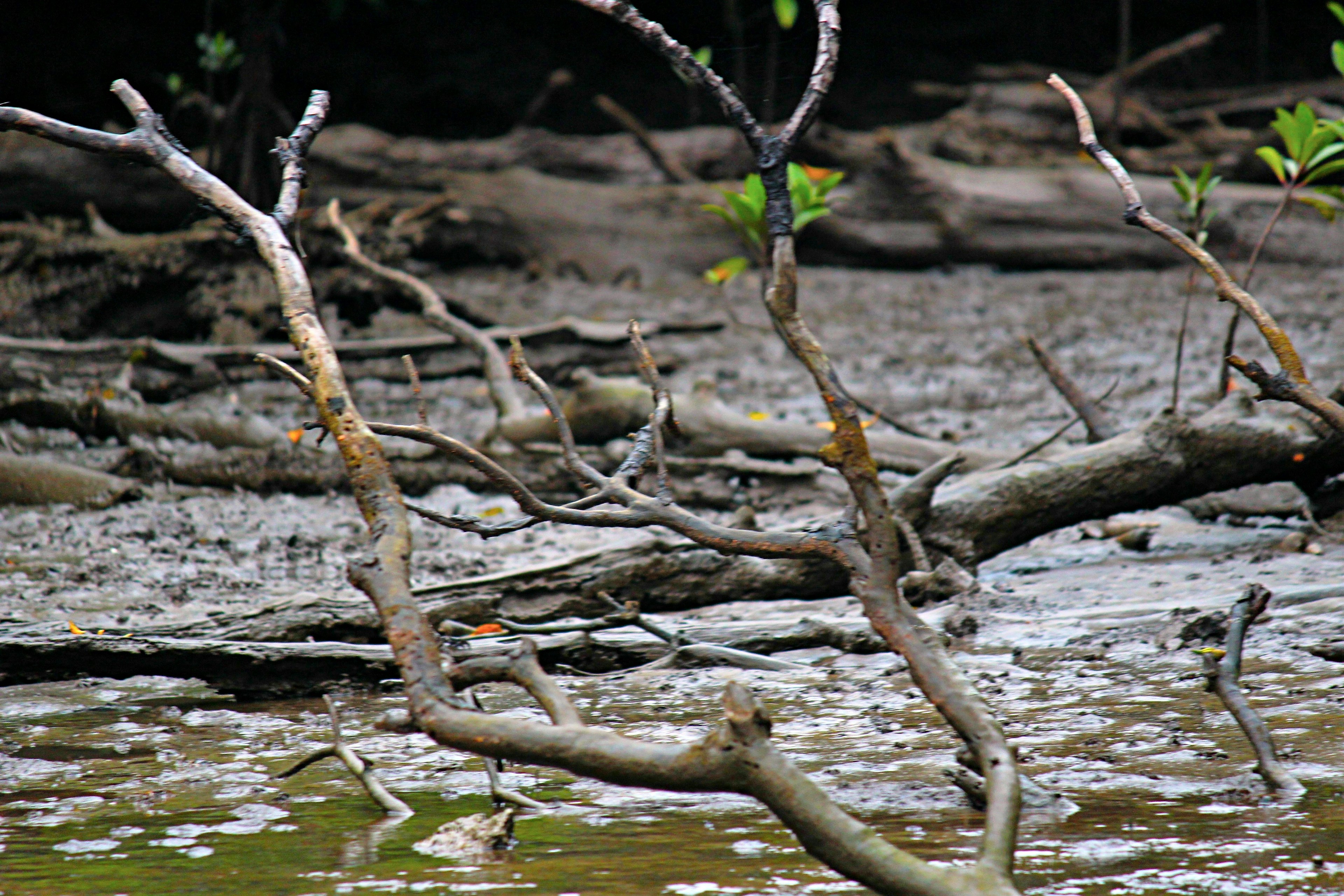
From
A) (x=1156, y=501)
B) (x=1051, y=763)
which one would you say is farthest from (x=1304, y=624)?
(x=1051, y=763)

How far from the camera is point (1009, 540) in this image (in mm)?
3982

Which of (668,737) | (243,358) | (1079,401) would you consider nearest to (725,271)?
(1079,401)

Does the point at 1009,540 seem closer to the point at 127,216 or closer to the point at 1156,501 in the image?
the point at 1156,501

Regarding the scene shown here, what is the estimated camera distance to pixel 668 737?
265 centimetres

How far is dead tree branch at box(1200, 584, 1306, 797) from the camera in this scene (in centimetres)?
213

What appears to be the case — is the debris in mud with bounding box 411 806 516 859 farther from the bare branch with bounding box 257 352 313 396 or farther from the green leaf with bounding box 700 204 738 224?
the green leaf with bounding box 700 204 738 224

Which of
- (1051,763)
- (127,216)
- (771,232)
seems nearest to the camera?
(771,232)

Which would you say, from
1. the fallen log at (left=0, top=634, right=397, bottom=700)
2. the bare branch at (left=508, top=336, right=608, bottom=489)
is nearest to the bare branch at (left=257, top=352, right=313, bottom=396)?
the bare branch at (left=508, top=336, right=608, bottom=489)

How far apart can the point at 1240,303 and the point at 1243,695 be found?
95cm

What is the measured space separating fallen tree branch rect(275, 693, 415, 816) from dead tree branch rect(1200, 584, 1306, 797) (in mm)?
1512

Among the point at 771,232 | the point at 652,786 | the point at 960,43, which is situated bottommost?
the point at 652,786

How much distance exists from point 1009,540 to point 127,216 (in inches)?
276

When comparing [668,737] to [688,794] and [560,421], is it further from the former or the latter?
[560,421]

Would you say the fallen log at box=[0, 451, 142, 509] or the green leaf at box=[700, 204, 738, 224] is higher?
the green leaf at box=[700, 204, 738, 224]
